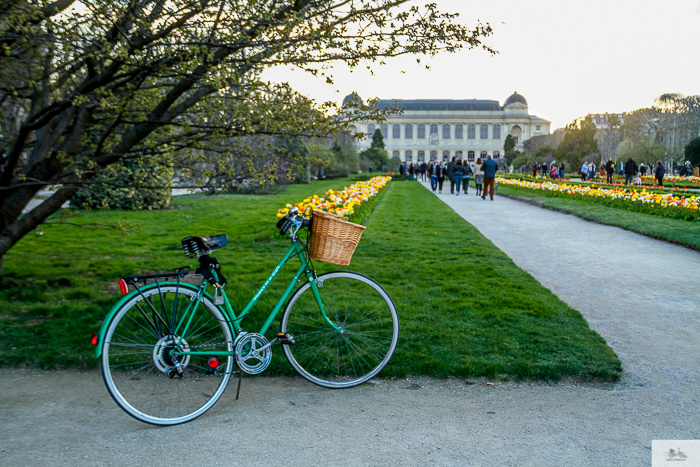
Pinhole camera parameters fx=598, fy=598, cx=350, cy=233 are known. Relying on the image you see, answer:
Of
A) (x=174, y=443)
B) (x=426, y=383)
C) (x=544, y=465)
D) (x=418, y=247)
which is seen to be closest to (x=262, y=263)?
(x=418, y=247)

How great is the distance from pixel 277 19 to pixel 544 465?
359 cm

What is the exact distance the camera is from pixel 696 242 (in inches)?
341

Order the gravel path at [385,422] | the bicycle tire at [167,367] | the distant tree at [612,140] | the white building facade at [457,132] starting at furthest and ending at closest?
the white building facade at [457,132] → the distant tree at [612,140] → the bicycle tire at [167,367] → the gravel path at [385,422]

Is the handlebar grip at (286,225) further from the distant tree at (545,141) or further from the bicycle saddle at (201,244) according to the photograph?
the distant tree at (545,141)

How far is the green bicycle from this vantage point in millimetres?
3008

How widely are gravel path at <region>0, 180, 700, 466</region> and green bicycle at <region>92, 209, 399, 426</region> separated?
5.7 inches

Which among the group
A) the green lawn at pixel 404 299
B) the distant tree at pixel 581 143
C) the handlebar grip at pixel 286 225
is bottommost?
the green lawn at pixel 404 299

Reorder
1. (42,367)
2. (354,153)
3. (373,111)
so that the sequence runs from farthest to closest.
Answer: (354,153) → (373,111) → (42,367)

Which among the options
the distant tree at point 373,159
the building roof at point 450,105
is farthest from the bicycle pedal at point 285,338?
the building roof at point 450,105

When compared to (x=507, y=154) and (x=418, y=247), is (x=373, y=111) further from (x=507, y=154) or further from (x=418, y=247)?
(x=507, y=154)

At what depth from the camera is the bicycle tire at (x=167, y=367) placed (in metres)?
2.91

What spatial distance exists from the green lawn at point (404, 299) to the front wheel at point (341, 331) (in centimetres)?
17

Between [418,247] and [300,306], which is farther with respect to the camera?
[418,247]

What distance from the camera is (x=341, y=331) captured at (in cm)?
356
